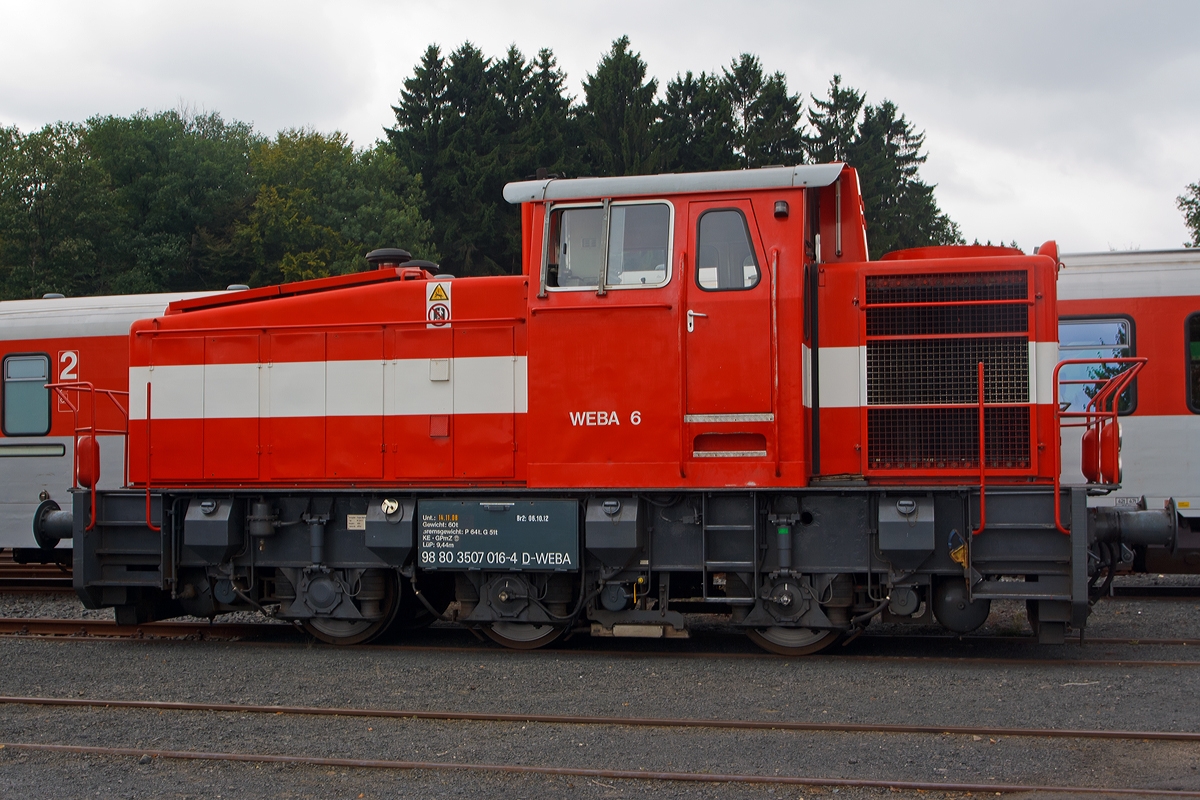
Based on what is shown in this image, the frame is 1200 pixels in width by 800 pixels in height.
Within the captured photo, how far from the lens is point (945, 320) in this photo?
7477mm

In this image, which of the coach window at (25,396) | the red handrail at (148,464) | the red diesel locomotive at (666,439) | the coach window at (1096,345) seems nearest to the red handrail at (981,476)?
the red diesel locomotive at (666,439)

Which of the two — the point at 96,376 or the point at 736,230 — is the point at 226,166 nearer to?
the point at 96,376

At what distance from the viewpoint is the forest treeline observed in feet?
118

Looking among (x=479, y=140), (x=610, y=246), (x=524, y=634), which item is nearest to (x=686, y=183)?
(x=610, y=246)

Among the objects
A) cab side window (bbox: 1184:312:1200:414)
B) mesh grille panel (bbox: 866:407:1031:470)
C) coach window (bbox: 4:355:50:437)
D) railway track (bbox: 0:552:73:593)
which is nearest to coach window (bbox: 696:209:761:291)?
mesh grille panel (bbox: 866:407:1031:470)

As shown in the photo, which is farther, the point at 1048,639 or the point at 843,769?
the point at 1048,639

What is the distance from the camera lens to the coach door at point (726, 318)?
7.41 m

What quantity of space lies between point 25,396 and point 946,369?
11.5 meters

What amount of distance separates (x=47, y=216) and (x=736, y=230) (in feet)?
115

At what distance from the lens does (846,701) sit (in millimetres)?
6570

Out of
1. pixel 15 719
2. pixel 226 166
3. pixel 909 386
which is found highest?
pixel 226 166

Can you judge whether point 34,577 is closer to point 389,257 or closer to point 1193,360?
point 389,257

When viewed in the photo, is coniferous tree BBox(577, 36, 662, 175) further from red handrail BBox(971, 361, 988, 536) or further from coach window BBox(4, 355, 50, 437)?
red handrail BBox(971, 361, 988, 536)

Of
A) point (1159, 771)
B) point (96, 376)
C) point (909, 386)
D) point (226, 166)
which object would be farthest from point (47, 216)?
point (1159, 771)
